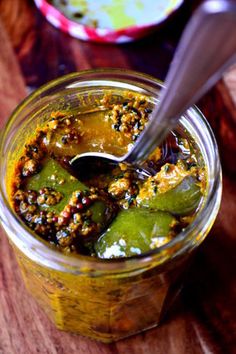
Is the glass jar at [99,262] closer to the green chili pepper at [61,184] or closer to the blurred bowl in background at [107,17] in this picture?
the green chili pepper at [61,184]

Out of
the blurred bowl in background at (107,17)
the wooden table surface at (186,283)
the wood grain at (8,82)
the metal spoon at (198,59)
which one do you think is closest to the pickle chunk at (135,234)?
the metal spoon at (198,59)

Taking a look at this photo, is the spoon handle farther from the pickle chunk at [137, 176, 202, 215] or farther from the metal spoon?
the pickle chunk at [137, 176, 202, 215]

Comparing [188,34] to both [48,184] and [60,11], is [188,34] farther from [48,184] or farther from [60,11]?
[60,11]

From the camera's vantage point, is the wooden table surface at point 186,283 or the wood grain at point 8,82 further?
the wood grain at point 8,82

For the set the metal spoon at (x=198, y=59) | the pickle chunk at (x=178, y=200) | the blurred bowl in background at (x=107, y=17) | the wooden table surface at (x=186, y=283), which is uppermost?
the metal spoon at (x=198, y=59)

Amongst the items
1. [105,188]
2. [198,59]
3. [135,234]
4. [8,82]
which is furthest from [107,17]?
[198,59]

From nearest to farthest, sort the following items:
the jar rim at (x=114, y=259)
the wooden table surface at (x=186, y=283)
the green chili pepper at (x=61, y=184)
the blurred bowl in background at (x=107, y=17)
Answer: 1. the jar rim at (x=114, y=259)
2. the green chili pepper at (x=61, y=184)
3. the wooden table surface at (x=186, y=283)
4. the blurred bowl in background at (x=107, y=17)

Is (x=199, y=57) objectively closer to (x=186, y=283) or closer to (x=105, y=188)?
(x=105, y=188)
